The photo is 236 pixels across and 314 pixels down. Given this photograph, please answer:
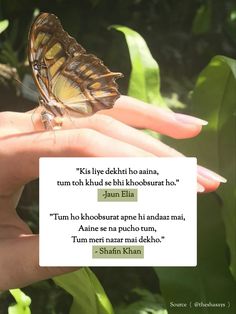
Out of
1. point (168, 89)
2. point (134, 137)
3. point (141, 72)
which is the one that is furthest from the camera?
point (168, 89)

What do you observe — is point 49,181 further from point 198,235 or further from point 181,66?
point 181,66

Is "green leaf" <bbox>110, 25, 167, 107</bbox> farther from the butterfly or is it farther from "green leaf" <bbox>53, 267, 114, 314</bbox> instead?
"green leaf" <bbox>53, 267, 114, 314</bbox>

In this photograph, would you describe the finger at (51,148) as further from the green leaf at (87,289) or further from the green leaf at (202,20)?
the green leaf at (202,20)

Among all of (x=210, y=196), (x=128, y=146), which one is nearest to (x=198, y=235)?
(x=210, y=196)

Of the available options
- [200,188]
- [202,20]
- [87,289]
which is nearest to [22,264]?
[87,289]

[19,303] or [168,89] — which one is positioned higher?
[168,89]

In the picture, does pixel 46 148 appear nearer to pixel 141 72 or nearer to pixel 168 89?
pixel 141 72

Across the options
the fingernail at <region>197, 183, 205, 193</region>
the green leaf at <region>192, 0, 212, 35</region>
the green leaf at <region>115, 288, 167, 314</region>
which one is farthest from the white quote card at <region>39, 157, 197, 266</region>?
the green leaf at <region>192, 0, 212, 35</region>

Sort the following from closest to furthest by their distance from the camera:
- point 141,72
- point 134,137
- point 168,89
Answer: point 134,137, point 141,72, point 168,89
